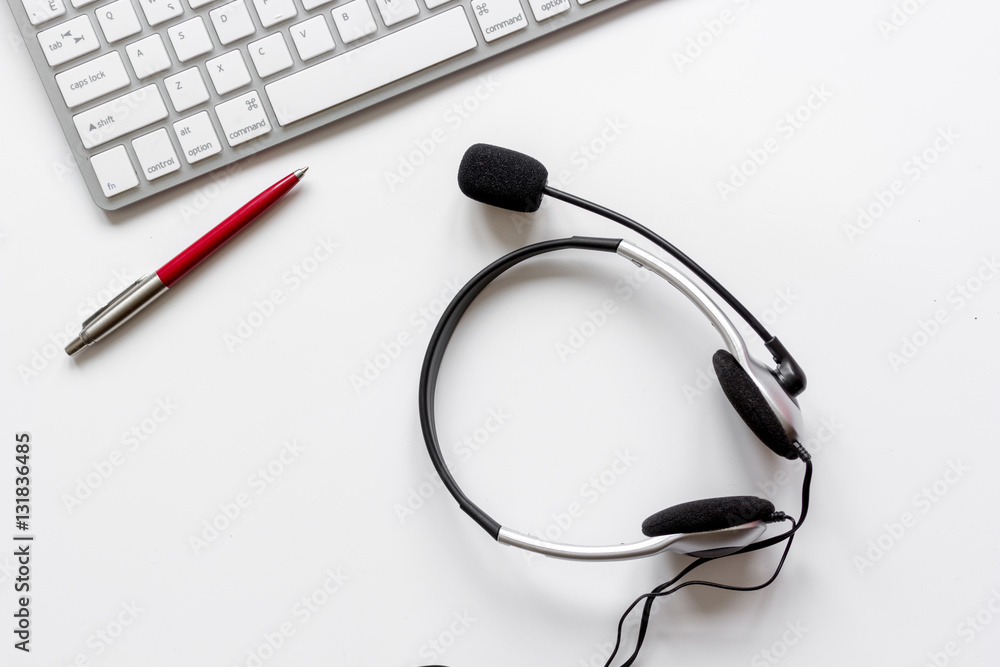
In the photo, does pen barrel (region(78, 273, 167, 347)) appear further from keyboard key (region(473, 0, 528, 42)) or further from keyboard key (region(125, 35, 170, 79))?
keyboard key (region(473, 0, 528, 42))

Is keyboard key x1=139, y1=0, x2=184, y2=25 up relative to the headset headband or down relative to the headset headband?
up

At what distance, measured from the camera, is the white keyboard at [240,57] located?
653 mm

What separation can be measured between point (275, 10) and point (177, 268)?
10.9 inches

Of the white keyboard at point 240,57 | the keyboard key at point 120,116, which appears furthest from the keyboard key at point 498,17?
the keyboard key at point 120,116

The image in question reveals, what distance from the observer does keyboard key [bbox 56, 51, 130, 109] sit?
0.66 m

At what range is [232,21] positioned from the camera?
0.66 meters

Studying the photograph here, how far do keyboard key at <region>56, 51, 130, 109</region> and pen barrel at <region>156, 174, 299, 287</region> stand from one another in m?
0.17

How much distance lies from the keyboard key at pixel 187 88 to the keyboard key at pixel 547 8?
34 centimetres

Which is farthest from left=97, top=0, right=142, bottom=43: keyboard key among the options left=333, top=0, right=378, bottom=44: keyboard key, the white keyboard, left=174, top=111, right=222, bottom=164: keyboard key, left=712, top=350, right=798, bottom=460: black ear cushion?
left=712, top=350, right=798, bottom=460: black ear cushion

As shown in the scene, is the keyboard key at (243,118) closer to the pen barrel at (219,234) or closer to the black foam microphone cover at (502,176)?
the pen barrel at (219,234)

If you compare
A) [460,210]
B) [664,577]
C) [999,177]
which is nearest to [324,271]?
[460,210]

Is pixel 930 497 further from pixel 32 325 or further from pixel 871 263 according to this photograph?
pixel 32 325

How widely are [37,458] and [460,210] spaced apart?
0.53 metres

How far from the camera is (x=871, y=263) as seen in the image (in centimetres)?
69
